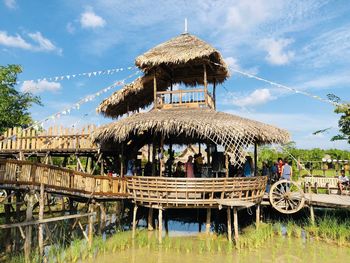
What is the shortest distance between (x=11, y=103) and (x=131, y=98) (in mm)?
10400

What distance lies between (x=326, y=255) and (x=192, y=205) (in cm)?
458

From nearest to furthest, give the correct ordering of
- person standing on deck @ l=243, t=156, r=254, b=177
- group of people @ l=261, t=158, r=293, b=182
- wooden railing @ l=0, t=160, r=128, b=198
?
1. wooden railing @ l=0, t=160, r=128, b=198
2. person standing on deck @ l=243, t=156, r=254, b=177
3. group of people @ l=261, t=158, r=293, b=182

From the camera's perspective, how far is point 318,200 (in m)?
13.8

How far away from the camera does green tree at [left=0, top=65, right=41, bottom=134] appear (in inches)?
865

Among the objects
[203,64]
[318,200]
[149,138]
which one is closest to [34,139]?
[149,138]

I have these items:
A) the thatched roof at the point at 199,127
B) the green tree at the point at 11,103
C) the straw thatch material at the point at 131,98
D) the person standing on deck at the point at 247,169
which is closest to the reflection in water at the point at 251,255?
the person standing on deck at the point at 247,169

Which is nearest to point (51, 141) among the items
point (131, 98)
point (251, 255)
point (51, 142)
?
point (51, 142)

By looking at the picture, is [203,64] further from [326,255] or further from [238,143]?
[326,255]

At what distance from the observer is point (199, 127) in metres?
12.2

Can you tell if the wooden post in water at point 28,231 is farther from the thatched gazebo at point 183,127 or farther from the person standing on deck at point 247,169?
the person standing on deck at point 247,169

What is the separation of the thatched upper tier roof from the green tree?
37.0 ft

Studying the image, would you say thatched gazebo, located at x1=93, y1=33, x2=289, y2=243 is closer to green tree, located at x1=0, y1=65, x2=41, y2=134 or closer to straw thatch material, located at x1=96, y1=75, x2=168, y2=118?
straw thatch material, located at x1=96, y1=75, x2=168, y2=118

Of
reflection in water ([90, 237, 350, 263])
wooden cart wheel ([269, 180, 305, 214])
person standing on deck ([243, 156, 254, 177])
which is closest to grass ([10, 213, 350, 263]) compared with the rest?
reflection in water ([90, 237, 350, 263])

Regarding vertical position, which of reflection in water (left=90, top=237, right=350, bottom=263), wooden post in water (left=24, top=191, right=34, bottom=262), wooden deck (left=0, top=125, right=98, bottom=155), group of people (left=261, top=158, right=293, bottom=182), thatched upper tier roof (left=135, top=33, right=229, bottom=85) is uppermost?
thatched upper tier roof (left=135, top=33, right=229, bottom=85)
